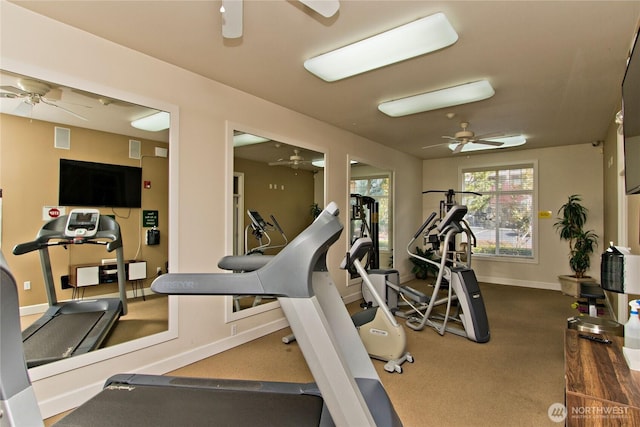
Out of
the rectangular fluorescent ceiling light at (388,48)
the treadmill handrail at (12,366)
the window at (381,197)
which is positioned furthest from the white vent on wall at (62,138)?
the window at (381,197)

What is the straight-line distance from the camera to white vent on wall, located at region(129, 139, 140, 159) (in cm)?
273

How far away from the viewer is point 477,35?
Answer: 2.36 meters

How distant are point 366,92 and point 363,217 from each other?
2229 millimetres

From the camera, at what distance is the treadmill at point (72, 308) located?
7.35 ft

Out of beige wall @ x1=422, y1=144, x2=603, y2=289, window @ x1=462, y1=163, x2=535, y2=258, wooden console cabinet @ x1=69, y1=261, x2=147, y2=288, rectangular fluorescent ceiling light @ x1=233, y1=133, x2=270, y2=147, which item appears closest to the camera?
wooden console cabinet @ x1=69, y1=261, x2=147, y2=288

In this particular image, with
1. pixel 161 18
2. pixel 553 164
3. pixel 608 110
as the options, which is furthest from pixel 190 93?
pixel 553 164

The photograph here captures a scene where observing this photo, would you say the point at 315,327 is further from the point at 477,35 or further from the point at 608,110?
the point at 608,110

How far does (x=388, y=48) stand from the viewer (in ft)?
7.88

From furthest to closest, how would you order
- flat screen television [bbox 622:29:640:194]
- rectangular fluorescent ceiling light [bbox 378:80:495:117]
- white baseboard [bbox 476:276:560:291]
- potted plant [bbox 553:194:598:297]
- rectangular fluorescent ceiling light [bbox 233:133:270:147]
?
1. white baseboard [bbox 476:276:560:291]
2. potted plant [bbox 553:194:598:297]
3. rectangular fluorescent ceiling light [bbox 233:133:270:147]
4. rectangular fluorescent ceiling light [bbox 378:80:495:117]
5. flat screen television [bbox 622:29:640:194]

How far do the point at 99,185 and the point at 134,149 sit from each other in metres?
0.41

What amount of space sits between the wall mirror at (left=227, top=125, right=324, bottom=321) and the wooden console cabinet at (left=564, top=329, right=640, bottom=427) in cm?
247

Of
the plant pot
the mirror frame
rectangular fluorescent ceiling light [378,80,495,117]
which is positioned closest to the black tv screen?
rectangular fluorescent ceiling light [378,80,495,117]

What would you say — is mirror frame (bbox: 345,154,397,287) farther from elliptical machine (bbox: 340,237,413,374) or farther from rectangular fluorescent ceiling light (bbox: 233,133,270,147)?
elliptical machine (bbox: 340,237,413,374)

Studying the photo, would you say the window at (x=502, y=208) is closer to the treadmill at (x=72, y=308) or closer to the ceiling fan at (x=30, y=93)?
the treadmill at (x=72, y=308)
